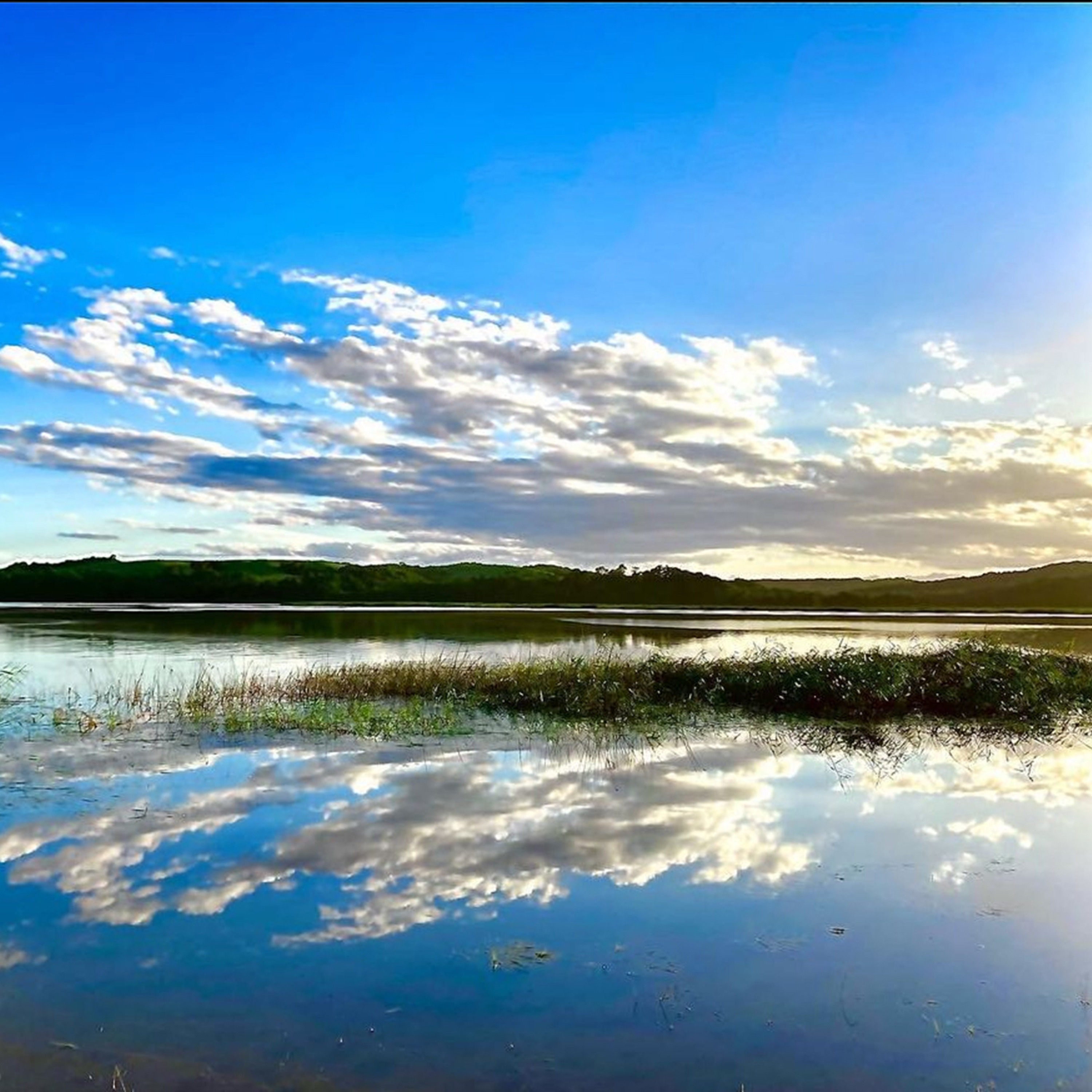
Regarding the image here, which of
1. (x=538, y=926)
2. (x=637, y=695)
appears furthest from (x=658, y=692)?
(x=538, y=926)

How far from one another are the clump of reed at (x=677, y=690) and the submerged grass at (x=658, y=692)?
0.13 ft

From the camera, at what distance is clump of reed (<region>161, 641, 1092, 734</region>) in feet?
81.0

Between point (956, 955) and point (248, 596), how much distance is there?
134936 mm

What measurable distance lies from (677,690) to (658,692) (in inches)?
25.1

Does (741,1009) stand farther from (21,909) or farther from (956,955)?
(21,909)

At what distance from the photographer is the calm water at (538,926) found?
720cm

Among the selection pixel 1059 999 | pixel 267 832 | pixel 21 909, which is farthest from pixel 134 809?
pixel 1059 999

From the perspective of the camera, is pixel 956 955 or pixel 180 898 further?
pixel 180 898

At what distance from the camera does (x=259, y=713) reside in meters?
23.4

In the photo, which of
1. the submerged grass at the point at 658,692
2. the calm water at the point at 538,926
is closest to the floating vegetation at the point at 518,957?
the calm water at the point at 538,926

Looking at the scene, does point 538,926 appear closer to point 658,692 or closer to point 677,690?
point 658,692

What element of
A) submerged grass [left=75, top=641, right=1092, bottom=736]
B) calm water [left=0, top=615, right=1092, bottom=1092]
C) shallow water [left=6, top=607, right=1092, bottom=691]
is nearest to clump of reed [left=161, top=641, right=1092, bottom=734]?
submerged grass [left=75, top=641, right=1092, bottom=736]

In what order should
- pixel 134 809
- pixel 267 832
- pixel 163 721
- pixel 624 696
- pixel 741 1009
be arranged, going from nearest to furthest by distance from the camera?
pixel 741 1009 → pixel 267 832 → pixel 134 809 → pixel 163 721 → pixel 624 696

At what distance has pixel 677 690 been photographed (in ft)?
88.4
